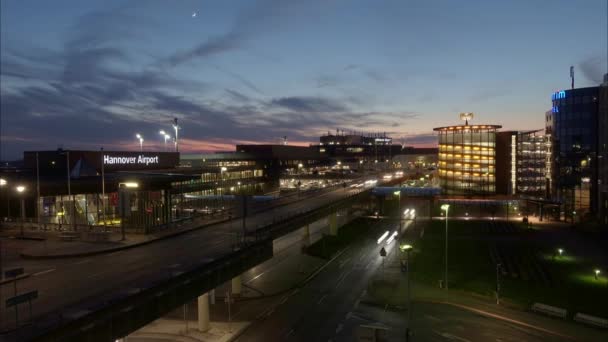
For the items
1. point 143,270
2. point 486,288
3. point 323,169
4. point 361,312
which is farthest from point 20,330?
point 323,169

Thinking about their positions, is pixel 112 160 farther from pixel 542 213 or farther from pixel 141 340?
pixel 542 213

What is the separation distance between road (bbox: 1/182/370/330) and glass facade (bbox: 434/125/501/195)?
75.0 metres

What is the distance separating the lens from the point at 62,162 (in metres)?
67.9

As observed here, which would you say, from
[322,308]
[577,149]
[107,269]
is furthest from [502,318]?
[577,149]

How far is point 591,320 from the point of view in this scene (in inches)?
1128

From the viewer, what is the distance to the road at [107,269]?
1827 cm

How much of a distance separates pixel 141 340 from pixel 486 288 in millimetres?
26891

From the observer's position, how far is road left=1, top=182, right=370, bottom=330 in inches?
719

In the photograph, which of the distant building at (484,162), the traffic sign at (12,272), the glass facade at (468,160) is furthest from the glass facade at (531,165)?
the traffic sign at (12,272)

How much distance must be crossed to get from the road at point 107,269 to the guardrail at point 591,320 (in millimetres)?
23841

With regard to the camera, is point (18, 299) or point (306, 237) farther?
point (306, 237)

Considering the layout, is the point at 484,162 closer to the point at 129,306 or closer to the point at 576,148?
the point at 576,148

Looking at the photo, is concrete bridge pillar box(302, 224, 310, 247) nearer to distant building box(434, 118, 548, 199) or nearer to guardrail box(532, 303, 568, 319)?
guardrail box(532, 303, 568, 319)

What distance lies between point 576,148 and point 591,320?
6542 cm
